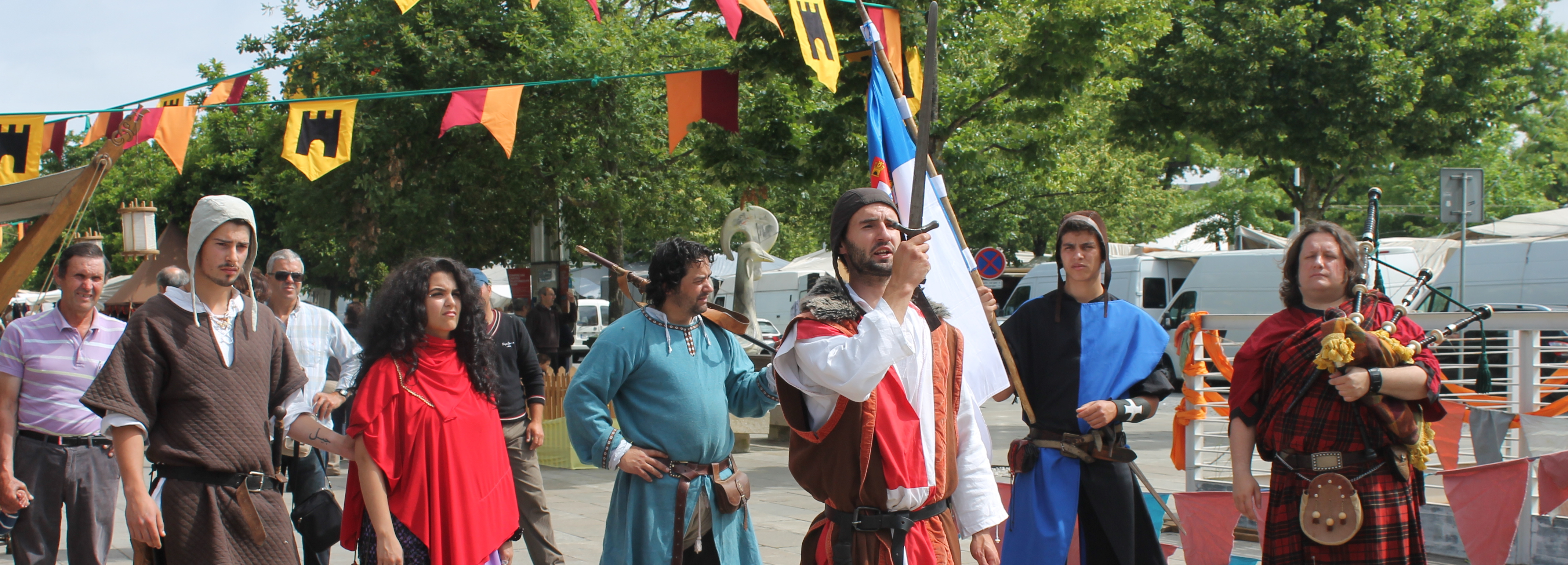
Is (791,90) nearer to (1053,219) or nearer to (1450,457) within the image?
(1450,457)

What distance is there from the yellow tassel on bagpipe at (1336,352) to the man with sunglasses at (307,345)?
390 cm

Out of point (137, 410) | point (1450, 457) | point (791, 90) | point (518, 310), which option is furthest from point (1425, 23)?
point (137, 410)

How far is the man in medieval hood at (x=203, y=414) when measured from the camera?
3330 mm

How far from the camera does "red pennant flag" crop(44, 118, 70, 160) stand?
1205cm

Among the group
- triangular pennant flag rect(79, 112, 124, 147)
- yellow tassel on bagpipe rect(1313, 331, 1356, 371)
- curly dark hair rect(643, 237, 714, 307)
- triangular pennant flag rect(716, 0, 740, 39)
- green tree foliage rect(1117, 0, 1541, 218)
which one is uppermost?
green tree foliage rect(1117, 0, 1541, 218)

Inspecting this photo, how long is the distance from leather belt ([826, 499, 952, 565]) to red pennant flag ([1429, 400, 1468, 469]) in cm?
454

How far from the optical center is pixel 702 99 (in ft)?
34.4

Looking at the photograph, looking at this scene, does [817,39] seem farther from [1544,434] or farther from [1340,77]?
[1340,77]

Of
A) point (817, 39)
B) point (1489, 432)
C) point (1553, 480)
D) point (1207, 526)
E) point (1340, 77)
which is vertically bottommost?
point (1207, 526)

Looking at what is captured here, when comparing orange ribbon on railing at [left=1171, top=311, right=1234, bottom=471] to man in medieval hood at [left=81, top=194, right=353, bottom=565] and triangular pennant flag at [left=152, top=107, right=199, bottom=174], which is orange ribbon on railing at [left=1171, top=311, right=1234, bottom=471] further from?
triangular pennant flag at [left=152, top=107, right=199, bottom=174]

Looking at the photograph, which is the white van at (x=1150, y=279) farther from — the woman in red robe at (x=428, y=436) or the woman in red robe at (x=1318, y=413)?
the woman in red robe at (x=428, y=436)

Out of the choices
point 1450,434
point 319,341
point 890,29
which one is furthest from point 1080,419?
point 890,29

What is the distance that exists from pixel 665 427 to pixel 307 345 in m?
2.60

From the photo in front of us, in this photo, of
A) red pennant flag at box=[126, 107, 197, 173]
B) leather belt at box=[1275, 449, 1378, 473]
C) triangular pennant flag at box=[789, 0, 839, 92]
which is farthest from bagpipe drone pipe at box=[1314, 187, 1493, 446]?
red pennant flag at box=[126, 107, 197, 173]
